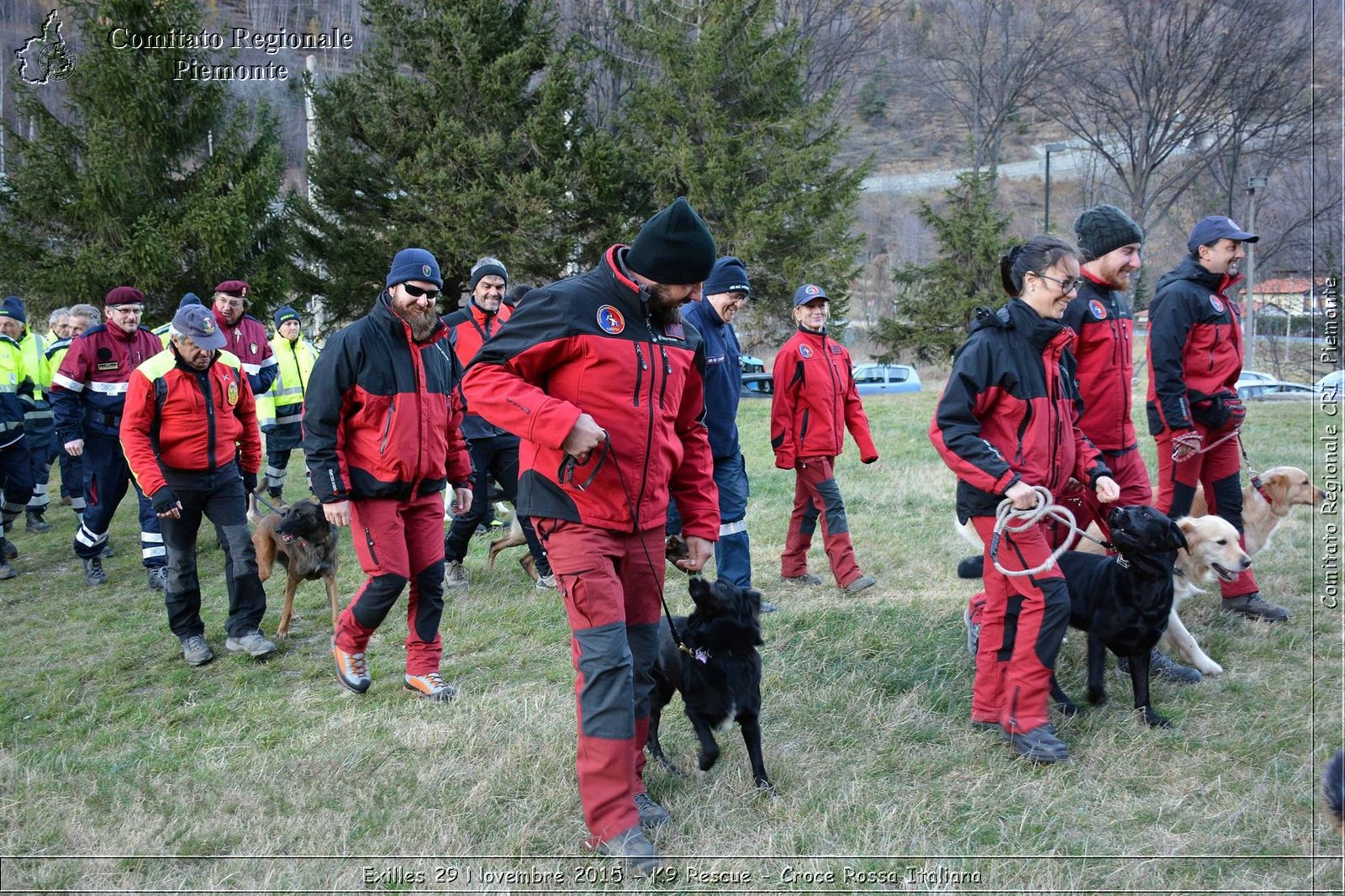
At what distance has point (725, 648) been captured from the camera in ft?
12.0

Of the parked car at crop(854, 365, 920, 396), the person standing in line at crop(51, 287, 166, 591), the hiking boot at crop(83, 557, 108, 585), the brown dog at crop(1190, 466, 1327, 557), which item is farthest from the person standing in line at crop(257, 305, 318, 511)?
the parked car at crop(854, 365, 920, 396)

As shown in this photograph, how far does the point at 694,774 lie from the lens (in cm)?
390

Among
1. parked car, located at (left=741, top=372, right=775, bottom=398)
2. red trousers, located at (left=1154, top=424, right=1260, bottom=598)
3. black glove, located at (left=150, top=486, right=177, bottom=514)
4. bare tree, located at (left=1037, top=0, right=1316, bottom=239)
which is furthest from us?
parked car, located at (left=741, top=372, right=775, bottom=398)

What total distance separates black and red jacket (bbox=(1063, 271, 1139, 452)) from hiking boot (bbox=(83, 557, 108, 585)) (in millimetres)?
7459

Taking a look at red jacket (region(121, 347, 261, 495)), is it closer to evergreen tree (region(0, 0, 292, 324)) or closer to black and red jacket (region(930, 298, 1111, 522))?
black and red jacket (region(930, 298, 1111, 522))

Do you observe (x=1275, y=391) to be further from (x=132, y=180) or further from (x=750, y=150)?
(x=132, y=180)

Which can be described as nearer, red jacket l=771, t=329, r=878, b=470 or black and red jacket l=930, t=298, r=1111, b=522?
black and red jacket l=930, t=298, r=1111, b=522

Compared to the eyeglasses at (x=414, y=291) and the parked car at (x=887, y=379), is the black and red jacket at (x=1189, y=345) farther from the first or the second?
the parked car at (x=887, y=379)

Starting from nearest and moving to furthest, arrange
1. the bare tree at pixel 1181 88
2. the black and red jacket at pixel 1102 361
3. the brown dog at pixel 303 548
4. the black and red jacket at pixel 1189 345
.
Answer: the black and red jacket at pixel 1102 361 < the black and red jacket at pixel 1189 345 < the brown dog at pixel 303 548 < the bare tree at pixel 1181 88

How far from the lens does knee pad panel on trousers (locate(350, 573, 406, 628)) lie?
4723mm

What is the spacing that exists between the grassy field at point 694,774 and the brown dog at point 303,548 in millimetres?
394

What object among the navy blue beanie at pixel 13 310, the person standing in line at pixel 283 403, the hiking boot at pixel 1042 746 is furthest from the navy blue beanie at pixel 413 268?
the navy blue beanie at pixel 13 310

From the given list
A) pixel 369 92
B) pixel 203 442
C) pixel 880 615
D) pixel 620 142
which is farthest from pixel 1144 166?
pixel 203 442

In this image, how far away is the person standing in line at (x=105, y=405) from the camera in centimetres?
743
